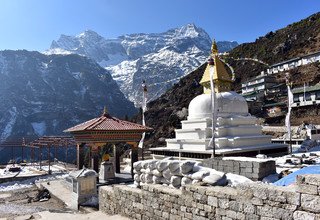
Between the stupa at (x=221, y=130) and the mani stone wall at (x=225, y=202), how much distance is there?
11.5 meters

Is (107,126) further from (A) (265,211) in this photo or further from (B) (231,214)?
(A) (265,211)

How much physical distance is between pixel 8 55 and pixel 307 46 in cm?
15974

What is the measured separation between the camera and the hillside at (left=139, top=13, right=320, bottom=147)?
72.9m

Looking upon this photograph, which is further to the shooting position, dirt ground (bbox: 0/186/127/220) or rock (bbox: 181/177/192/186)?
dirt ground (bbox: 0/186/127/220)

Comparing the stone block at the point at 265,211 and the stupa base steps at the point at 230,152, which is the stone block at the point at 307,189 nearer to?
the stone block at the point at 265,211

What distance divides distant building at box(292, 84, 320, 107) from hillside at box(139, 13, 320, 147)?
33.6 feet

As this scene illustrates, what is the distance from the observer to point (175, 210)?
28.5ft

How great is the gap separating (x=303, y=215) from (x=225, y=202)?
1959 mm

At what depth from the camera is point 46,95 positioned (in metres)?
163

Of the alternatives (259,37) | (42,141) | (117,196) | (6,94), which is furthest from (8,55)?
(117,196)

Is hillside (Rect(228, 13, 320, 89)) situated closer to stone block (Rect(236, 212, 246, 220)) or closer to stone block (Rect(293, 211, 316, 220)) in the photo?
stone block (Rect(236, 212, 246, 220))

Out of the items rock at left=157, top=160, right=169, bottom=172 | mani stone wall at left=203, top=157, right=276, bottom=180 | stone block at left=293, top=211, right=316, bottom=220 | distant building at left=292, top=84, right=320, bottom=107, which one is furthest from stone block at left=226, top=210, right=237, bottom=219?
distant building at left=292, top=84, right=320, bottom=107

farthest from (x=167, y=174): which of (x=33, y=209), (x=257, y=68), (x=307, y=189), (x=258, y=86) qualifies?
(x=257, y=68)

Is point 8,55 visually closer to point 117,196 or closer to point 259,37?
point 259,37
